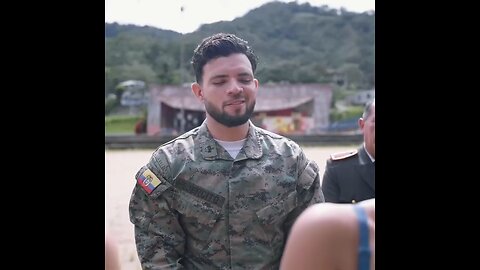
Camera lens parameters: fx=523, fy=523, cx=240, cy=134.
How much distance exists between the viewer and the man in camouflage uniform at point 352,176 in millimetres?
2283

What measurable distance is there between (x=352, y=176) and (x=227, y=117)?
34.7 inches

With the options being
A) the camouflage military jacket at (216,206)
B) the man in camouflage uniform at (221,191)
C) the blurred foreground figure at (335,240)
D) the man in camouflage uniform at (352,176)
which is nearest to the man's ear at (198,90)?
the man in camouflage uniform at (221,191)

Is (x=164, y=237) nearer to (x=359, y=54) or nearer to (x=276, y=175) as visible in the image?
(x=276, y=175)

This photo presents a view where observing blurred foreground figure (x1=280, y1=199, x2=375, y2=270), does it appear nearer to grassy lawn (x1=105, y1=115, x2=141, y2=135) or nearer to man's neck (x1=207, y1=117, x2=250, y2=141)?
man's neck (x1=207, y1=117, x2=250, y2=141)

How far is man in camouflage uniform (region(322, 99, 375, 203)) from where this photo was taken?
2283mm

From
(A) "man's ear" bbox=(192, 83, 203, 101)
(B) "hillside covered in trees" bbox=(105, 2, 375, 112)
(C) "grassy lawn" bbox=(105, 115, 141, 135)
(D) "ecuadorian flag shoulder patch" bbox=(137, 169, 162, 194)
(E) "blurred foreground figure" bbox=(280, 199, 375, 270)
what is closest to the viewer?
(E) "blurred foreground figure" bbox=(280, 199, 375, 270)

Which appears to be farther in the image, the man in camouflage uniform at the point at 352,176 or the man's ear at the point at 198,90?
the man in camouflage uniform at the point at 352,176

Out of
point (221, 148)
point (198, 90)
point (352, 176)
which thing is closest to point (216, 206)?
point (221, 148)

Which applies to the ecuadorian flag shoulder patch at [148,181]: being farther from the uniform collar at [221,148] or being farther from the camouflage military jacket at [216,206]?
the uniform collar at [221,148]

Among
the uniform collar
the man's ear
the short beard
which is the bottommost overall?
the uniform collar

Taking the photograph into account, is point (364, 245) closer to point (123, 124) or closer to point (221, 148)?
point (221, 148)

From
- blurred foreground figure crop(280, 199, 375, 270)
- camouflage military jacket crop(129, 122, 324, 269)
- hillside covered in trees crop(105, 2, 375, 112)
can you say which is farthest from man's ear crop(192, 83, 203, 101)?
hillside covered in trees crop(105, 2, 375, 112)

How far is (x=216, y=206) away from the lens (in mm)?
1696
